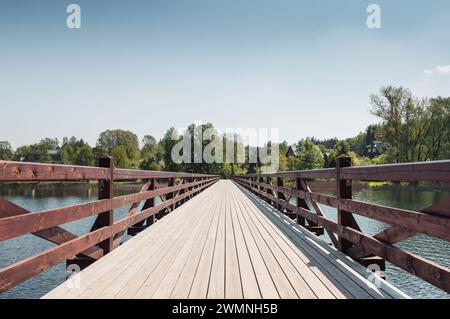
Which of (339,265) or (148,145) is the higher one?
(148,145)

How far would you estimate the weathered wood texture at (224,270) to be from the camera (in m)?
3.01

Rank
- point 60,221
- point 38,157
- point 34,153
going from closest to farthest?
1. point 60,221
2. point 38,157
3. point 34,153

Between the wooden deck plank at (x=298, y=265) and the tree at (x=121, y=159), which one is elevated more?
the tree at (x=121, y=159)

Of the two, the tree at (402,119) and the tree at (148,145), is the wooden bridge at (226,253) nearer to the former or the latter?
the tree at (402,119)

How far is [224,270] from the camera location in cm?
374

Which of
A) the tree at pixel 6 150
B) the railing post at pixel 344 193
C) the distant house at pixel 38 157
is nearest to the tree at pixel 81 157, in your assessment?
the distant house at pixel 38 157

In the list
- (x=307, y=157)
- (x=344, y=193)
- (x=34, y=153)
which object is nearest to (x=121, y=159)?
(x=34, y=153)

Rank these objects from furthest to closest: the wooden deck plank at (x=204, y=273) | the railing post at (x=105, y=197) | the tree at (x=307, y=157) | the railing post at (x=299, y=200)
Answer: the tree at (x=307, y=157), the railing post at (x=299, y=200), the railing post at (x=105, y=197), the wooden deck plank at (x=204, y=273)

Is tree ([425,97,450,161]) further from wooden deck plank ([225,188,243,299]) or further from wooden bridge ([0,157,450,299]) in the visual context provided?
wooden deck plank ([225,188,243,299])

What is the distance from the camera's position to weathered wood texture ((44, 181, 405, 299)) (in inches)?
118

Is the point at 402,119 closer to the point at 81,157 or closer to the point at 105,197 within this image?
the point at 105,197

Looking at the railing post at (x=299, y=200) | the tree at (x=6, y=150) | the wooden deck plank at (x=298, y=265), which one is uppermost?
the tree at (x=6, y=150)

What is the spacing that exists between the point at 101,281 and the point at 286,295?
185cm
